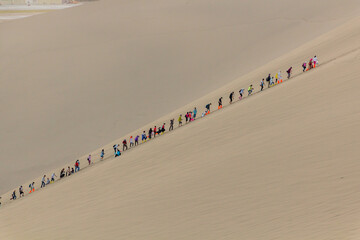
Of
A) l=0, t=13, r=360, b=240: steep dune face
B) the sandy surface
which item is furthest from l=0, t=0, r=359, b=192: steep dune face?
the sandy surface

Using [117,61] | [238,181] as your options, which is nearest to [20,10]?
[117,61]

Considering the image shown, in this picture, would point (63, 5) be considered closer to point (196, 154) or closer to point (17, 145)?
point (17, 145)

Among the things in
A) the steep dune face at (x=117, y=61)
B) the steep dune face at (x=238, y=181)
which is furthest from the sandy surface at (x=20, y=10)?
the steep dune face at (x=238, y=181)

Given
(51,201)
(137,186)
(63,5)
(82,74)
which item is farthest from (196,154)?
(63,5)

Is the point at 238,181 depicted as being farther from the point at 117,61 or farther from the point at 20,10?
the point at 20,10

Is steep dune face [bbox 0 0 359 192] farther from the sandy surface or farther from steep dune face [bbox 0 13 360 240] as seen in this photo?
the sandy surface

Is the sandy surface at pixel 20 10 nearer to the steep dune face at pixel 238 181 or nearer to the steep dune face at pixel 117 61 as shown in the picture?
the steep dune face at pixel 117 61
